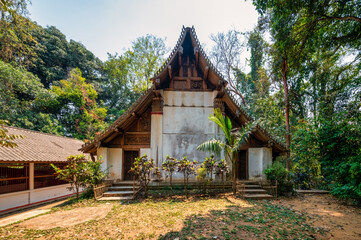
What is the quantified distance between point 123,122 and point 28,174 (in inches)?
241

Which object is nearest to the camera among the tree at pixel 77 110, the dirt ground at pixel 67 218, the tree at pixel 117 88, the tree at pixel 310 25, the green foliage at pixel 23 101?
the dirt ground at pixel 67 218

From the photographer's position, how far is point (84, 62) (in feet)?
95.3

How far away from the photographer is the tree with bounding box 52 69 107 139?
20794mm

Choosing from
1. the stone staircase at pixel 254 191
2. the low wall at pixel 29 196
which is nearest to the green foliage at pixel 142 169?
the stone staircase at pixel 254 191

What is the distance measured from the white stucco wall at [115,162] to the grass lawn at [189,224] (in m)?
2.91

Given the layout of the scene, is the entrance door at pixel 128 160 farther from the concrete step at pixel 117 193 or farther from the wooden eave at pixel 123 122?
the concrete step at pixel 117 193

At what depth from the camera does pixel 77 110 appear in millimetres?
21812

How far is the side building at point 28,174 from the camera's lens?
7.68 meters

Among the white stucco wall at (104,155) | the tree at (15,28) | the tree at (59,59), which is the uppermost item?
the tree at (59,59)

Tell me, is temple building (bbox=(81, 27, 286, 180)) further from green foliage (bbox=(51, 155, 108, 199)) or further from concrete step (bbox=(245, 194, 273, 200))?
concrete step (bbox=(245, 194, 273, 200))

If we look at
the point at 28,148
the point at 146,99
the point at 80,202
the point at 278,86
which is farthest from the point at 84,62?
the point at 278,86

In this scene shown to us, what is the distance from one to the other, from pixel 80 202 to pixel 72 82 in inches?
775

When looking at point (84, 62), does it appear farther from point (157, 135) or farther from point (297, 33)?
point (297, 33)

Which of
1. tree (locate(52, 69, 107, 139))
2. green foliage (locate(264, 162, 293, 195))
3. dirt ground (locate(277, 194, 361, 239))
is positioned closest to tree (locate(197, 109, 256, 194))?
green foliage (locate(264, 162, 293, 195))
